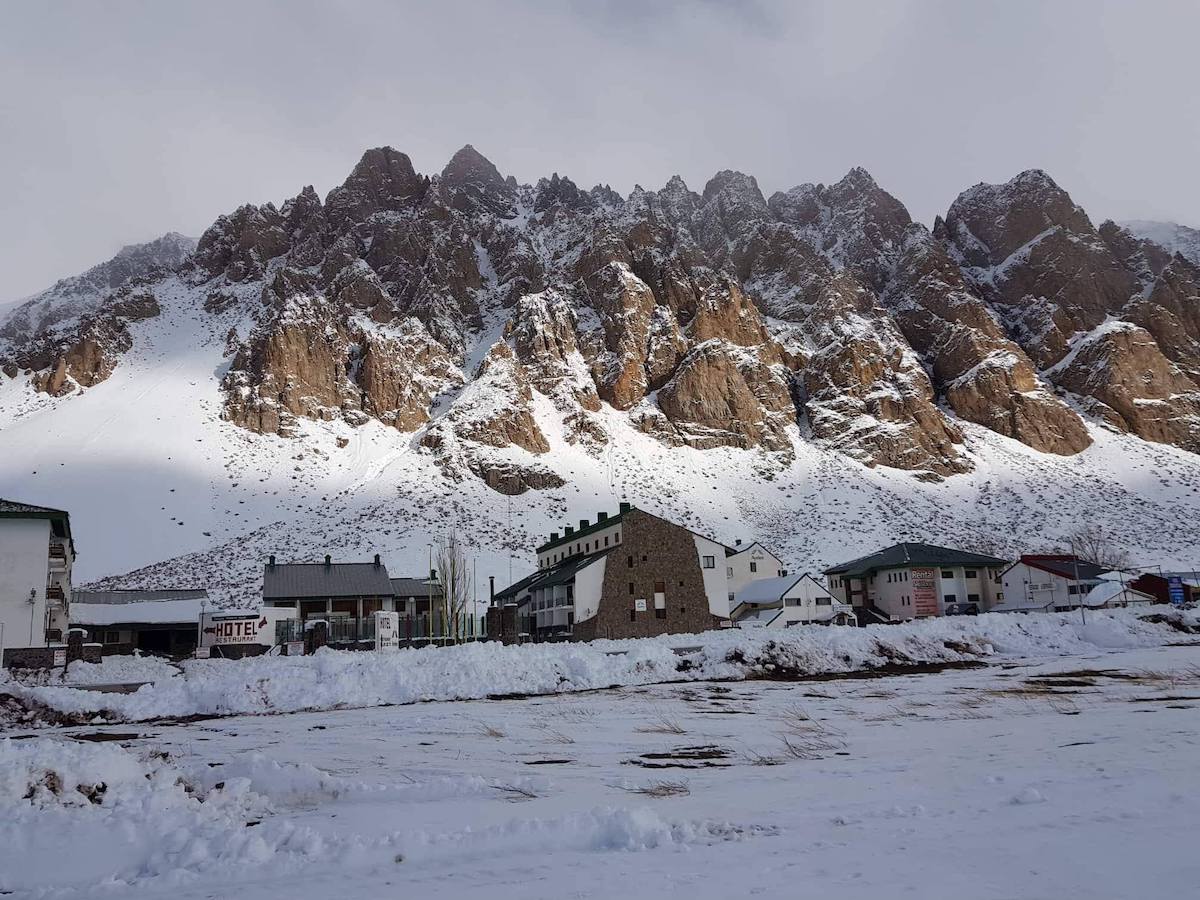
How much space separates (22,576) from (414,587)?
30.0 metres

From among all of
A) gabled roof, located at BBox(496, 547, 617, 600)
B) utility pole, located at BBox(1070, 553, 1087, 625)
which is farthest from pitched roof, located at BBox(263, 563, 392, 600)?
utility pole, located at BBox(1070, 553, 1087, 625)

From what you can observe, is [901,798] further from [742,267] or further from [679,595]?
[742,267]

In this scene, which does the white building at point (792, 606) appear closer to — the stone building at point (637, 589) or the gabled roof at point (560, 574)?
the stone building at point (637, 589)

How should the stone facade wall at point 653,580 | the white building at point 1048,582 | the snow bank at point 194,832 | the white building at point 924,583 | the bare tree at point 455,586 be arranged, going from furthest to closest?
the white building at point 924,583 < the white building at point 1048,582 < the bare tree at point 455,586 < the stone facade wall at point 653,580 < the snow bank at point 194,832

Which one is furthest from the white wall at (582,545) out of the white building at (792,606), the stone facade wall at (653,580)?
the white building at (792,606)

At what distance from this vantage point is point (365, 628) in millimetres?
51875

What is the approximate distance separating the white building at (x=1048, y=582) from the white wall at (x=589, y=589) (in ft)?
114

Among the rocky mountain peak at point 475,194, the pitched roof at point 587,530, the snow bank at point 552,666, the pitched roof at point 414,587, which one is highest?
the rocky mountain peak at point 475,194

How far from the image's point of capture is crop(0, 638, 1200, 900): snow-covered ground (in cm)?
588

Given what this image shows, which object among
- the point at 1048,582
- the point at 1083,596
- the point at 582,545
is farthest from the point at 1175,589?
the point at 582,545

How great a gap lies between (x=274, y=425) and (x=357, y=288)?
36.7 m

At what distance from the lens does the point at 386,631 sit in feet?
132

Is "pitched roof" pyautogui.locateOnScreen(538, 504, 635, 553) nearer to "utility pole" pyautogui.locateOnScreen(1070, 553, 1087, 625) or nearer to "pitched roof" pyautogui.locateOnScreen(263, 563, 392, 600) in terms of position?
"pitched roof" pyautogui.locateOnScreen(263, 563, 392, 600)

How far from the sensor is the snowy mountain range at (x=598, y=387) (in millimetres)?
85688
